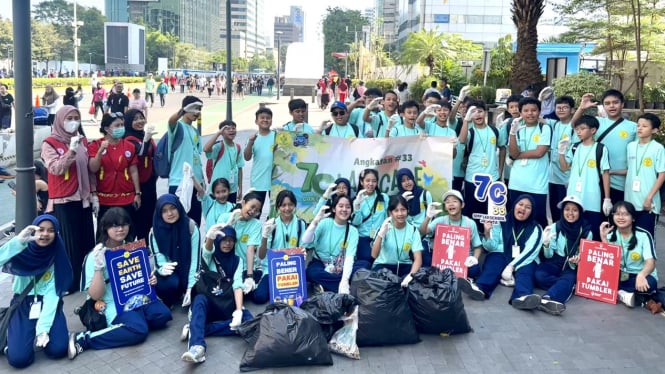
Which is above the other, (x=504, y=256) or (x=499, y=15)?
(x=499, y=15)

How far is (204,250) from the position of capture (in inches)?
218

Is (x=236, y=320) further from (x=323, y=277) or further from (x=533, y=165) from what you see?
(x=533, y=165)

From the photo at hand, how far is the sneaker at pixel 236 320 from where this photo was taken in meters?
5.05

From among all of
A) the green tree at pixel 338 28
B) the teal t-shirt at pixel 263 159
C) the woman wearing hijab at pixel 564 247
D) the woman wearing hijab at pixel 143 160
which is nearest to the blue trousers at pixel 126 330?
the woman wearing hijab at pixel 143 160

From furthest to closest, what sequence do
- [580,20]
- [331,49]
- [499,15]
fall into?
[331,49], [499,15], [580,20]

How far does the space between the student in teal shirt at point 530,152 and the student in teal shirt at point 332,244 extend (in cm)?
209

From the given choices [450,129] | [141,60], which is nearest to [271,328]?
[450,129]

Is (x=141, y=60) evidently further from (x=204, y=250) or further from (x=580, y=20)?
(x=204, y=250)

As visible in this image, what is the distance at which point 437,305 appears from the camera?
16.6 feet

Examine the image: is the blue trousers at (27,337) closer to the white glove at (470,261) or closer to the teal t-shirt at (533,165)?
the white glove at (470,261)

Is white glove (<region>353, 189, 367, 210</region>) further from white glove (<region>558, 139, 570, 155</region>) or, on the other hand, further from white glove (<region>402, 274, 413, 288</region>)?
white glove (<region>558, 139, 570, 155</region>)

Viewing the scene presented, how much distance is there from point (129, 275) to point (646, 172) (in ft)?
16.3

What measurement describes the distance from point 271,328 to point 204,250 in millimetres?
1266

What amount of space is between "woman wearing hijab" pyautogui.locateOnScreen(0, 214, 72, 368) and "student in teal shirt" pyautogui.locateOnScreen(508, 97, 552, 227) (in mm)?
4673
